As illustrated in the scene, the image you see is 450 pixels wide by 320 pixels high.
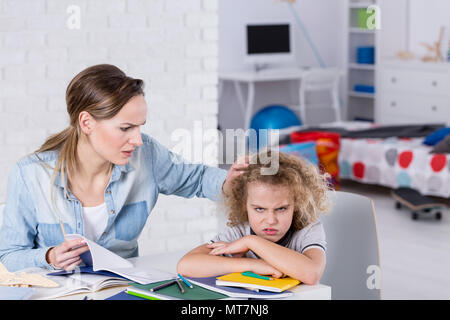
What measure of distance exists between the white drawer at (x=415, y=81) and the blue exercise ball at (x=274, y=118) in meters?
0.92

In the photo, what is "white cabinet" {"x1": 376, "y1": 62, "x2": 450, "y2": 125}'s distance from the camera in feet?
19.5

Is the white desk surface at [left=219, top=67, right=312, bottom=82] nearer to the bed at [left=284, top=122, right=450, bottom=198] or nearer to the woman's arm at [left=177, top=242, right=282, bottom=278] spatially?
the bed at [left=284, top=122, right=450, bottom=198]

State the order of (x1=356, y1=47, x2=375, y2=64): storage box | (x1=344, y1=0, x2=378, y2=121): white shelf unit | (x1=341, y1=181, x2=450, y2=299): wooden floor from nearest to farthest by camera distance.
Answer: (x1=341, y1=181, x2=450, y2=299): wooden floor → (x1=356, y1=47, x2=375, y2=64): storage box → (x1=344, y1=0, x2=378, y2=121): white shelf unit

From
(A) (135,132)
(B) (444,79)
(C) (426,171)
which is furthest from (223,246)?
(B) (444,79)

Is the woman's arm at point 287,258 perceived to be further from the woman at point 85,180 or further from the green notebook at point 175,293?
the woman at point 85,180

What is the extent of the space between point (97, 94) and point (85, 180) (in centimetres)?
22

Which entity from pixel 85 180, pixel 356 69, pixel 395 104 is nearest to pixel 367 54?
pixel 356 69

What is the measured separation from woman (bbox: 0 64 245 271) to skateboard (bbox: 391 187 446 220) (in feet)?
8.21

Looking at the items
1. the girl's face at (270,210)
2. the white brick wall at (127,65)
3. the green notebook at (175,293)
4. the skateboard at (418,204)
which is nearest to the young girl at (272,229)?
the girl's face at (270,210)

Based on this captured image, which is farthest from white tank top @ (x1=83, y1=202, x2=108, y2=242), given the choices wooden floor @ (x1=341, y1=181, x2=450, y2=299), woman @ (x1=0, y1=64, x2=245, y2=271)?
wooden floor @ (x1=341, y1=181, x2=450, y2=299)

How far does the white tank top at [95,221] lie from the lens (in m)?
1.61
